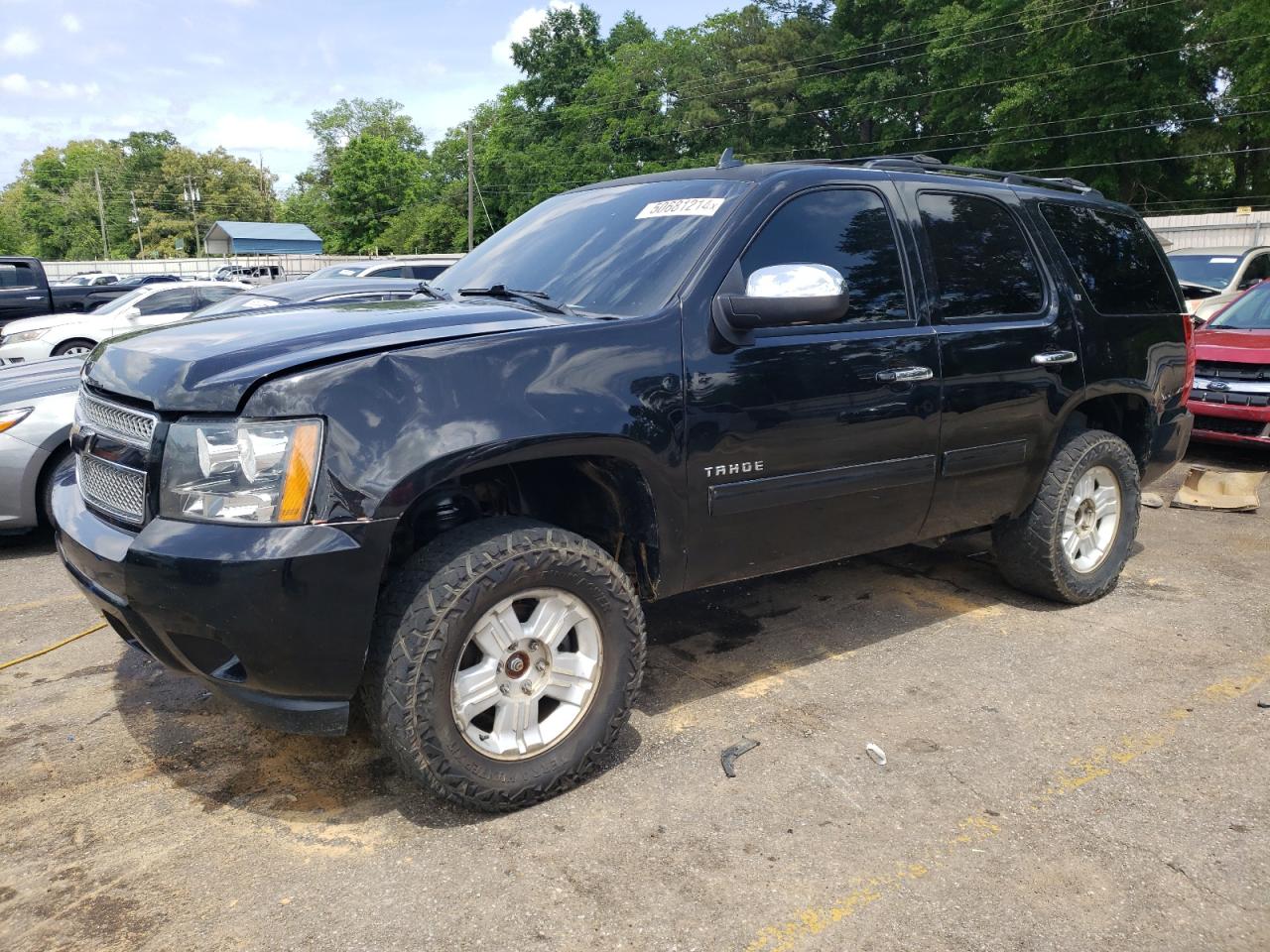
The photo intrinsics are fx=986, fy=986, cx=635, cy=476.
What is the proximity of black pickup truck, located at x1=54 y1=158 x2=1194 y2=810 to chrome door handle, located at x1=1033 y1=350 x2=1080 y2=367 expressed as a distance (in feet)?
0.05

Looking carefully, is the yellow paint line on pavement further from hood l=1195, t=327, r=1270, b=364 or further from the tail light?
hood l=1195, t=327, r=1270, b=364

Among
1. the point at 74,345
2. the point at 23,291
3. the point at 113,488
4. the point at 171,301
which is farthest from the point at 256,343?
the point at 23,291

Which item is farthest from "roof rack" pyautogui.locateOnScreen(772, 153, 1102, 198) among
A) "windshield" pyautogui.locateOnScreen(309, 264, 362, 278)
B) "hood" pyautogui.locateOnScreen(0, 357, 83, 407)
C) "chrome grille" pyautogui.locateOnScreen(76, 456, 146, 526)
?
"windshield" pyautogui.locateOnScreen(309, 264, 362, 278)

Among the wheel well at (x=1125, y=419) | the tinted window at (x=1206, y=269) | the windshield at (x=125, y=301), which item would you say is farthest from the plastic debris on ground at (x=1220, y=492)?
the windshield at (x=125, y=301)

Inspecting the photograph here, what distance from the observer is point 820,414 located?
11.5ft

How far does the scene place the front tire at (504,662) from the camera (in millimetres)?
2729

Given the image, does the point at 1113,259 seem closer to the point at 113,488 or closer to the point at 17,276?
the point at 113,488

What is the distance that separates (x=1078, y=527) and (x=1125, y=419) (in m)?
0.72

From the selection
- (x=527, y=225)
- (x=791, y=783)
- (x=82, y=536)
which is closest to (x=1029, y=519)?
(x=791, y=783)

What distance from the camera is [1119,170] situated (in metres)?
36.7

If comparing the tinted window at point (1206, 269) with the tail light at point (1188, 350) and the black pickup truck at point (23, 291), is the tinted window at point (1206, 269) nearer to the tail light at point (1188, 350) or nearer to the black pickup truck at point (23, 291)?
the tail light at point (1188, 350)

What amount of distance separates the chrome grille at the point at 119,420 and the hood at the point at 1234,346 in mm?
7788

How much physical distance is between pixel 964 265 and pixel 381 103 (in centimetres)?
11066

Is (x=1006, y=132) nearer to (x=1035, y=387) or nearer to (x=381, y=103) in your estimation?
(x=1035, y=387)
